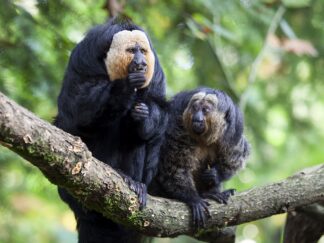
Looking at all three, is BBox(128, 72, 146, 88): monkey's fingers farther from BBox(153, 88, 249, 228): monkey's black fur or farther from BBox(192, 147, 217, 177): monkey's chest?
BBox(192, 147, 217, 177): monkey's chest

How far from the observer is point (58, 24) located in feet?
20.4

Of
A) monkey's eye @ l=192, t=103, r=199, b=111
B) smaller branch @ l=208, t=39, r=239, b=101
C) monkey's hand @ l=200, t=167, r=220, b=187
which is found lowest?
monkey's hand @ l=200, t=167, r=220, b=187

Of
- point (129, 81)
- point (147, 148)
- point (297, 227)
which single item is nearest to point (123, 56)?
point (129, 81)

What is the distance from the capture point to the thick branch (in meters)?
3.68

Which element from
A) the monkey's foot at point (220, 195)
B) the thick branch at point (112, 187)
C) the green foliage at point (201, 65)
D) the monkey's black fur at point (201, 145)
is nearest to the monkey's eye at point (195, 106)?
the monkey's black fur at point (201, 145)

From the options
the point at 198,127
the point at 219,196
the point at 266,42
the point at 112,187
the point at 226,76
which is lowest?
the point at 112,187

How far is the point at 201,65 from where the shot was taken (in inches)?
309

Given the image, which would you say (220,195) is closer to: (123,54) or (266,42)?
(123,54)

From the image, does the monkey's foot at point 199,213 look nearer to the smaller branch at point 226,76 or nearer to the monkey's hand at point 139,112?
the monkey's hand at point 139,112

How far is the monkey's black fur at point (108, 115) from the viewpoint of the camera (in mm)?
5051

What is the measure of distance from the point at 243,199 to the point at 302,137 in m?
3.98

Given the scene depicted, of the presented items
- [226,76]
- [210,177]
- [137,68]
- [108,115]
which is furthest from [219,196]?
[226,76]

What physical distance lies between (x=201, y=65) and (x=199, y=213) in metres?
2.98

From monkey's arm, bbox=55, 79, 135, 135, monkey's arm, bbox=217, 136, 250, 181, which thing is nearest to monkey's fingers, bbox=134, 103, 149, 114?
monkey's arm, bbox=55, 79, 135, 135
